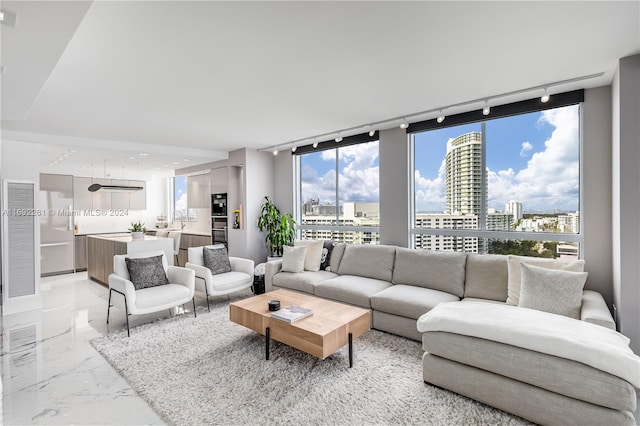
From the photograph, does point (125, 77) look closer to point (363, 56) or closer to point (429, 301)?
point (363, 56)

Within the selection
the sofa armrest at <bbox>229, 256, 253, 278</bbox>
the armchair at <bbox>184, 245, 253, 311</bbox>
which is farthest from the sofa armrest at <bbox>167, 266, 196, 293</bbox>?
the sofa armrest at <bbox>229, 256, 253, 278</bbox>

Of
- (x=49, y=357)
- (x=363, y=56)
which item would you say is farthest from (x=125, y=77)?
(x=49, y=357)

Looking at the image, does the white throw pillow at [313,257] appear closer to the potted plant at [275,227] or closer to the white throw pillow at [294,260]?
the white throw pillow at [294,260]

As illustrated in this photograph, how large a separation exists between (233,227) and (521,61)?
5499mm

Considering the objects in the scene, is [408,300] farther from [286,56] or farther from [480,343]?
[286,56]

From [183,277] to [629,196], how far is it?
4.87 meters

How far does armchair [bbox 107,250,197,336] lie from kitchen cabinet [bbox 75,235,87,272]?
4.43 metres

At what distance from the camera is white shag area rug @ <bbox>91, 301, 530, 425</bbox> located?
2164mm

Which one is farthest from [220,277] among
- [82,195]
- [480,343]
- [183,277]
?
[82,195]

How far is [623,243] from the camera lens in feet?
8.58

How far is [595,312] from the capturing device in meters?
2.54

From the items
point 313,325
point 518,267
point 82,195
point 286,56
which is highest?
point 286,56

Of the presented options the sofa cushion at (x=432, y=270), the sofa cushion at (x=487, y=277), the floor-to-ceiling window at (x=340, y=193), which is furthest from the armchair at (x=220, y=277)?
the sofa cushion at (x=487, y=277)

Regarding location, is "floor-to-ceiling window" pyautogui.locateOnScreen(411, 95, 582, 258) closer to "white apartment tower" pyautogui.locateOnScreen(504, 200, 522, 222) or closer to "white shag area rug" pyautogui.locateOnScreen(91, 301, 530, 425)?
"white apartment tower" pyautogui.locateOnScreen(504, 200, 522, 222)
